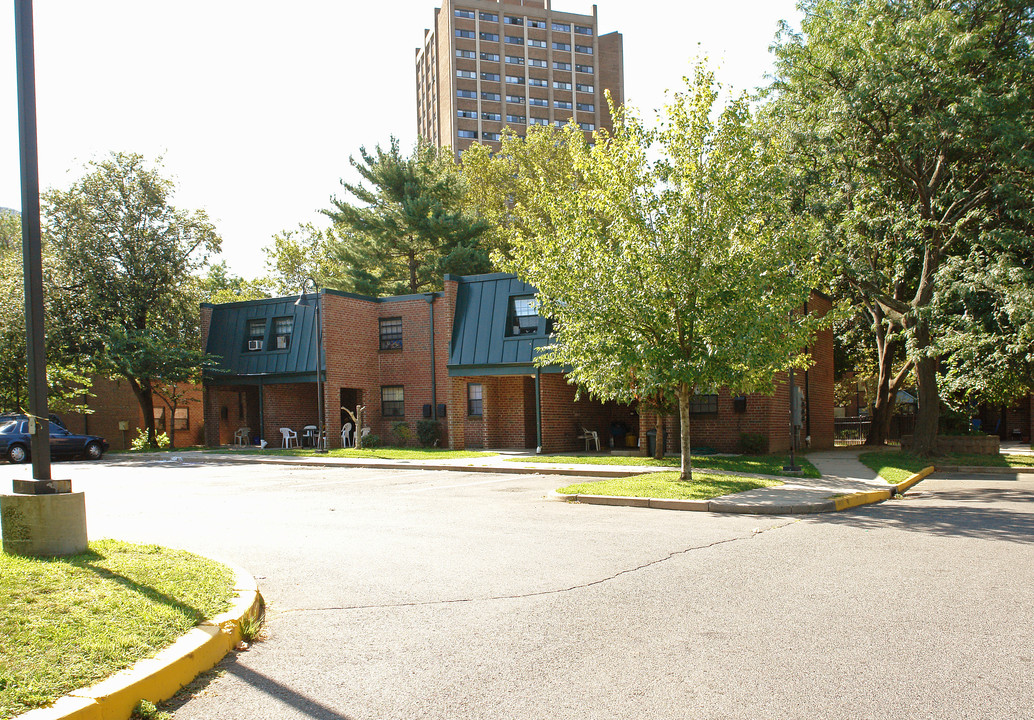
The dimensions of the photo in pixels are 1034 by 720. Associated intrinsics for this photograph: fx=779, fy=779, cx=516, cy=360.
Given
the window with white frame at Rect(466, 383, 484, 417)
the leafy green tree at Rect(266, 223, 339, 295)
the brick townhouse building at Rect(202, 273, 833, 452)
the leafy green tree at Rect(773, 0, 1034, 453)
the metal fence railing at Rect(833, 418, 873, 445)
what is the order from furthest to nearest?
the leafy green tree at Rect(266, 223, 339, 295), the metal fence railing at Rect(833, 418, 873, 445), the window with white frame at Rect(466, 383, 484, 417), the brick townhouse building at Rect(202, 273, 833, 452), the leafy green tree at Rect(773, 0, 1034, 453)

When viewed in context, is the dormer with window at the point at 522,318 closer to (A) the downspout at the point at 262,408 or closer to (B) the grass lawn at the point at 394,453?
(B) the grass lawn at the point at 394,453

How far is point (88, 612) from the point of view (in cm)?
533

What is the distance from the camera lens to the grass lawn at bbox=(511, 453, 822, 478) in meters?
17.8

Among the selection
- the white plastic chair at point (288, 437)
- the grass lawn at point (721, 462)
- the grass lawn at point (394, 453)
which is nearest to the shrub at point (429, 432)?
the grass lawn at point (394, 453)

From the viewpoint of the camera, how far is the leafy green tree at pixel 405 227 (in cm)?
3912

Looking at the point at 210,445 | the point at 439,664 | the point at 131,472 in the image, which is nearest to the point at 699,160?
the point at 439,664

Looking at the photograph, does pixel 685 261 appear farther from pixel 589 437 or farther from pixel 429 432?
pixel 429 432

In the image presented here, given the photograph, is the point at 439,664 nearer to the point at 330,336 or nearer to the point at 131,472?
the point at 131,472

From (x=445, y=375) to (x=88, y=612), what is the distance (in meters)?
23.7

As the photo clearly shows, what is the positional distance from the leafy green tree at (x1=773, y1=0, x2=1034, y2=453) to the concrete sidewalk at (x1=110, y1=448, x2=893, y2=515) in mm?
4931

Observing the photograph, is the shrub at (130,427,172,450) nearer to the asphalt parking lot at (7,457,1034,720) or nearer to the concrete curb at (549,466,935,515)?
the asphalt parking lot at (7,457,1034,720)

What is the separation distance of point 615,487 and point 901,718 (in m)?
10.4

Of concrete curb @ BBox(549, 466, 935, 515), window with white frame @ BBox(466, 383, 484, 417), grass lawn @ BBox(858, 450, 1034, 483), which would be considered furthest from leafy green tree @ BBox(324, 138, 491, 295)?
concrete curb @ BBox(549, 466, 935, 515)

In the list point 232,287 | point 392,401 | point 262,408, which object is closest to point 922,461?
point 392,401
